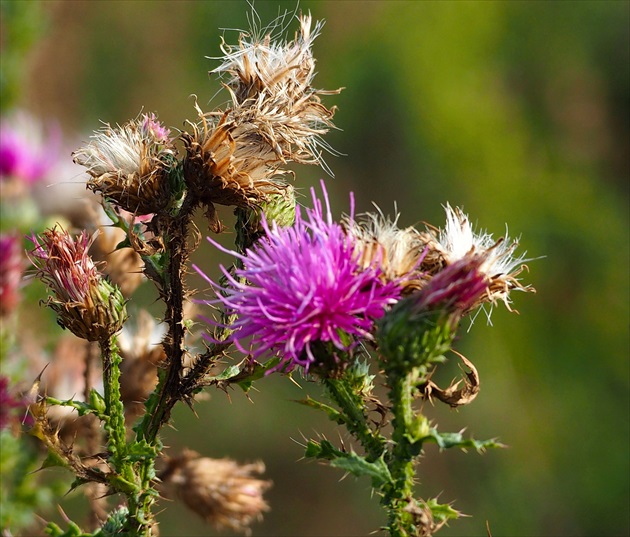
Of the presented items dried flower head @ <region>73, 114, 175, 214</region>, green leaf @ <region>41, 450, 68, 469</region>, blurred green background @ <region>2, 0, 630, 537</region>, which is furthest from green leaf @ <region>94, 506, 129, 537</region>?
blurred green background @ <region>2, 0, 630, 537</region>

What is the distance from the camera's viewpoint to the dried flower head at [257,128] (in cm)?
148

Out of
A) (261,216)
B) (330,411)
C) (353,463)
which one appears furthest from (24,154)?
(353,463)

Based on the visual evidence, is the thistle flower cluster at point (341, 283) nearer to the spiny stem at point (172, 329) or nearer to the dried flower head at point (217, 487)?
the spiny stem at point (172, 329)

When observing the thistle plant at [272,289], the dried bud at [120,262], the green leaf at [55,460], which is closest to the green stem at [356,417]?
the thistle plant at [272,289]

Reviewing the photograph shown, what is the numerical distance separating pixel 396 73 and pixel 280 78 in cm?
585

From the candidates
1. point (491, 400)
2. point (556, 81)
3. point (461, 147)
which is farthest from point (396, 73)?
point (491, 400)

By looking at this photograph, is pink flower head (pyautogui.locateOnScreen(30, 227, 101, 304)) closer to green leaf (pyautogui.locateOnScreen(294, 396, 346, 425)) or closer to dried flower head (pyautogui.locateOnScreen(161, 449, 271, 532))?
green leaf (pyautogui.locateOnScreen(294, 396, 346, 425))

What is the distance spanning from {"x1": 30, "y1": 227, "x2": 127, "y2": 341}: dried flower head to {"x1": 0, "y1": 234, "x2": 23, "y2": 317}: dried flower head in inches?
24.7

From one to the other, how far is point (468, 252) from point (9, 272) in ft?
3.92

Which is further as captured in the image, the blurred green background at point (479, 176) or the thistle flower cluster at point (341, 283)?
the blurred green background at point (479, 176)

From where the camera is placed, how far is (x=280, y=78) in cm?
157

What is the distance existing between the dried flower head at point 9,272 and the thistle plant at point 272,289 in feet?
1.88

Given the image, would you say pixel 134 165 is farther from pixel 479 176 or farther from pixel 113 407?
pixel 479 176

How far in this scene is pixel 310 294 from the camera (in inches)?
50.6
